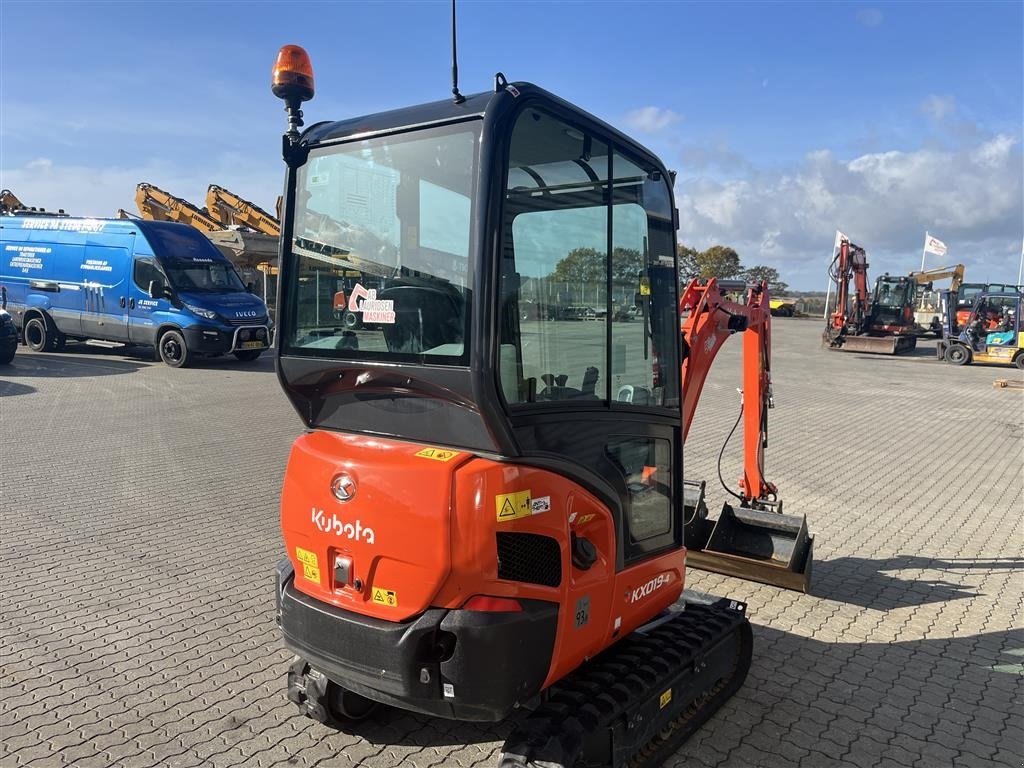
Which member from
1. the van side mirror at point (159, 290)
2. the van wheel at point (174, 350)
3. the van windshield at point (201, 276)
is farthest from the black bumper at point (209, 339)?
the van windshield at point (201, 276)

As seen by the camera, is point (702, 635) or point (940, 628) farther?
Result: point (940, 628)

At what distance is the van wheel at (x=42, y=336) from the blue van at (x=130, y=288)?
0.10ft

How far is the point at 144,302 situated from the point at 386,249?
15074mm

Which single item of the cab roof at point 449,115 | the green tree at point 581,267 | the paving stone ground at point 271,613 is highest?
the cab roof at point 449,115

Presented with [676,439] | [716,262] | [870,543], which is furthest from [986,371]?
[716,262]

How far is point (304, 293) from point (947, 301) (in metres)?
26.3

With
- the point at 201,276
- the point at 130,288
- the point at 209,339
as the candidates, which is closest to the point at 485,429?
the point at 209,339

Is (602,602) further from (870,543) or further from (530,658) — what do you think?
(870,543)

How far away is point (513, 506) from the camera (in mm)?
2510

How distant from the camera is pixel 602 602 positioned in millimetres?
2906

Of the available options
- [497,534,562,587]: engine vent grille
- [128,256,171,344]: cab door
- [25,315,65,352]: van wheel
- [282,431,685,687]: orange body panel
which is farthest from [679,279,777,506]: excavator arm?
[25,315,65,352]: van wheel

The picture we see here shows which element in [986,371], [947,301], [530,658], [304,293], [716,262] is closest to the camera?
[530,658]

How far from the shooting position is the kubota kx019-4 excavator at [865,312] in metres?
25.3

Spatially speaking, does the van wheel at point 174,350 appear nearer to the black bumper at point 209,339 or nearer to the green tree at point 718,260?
the black bumper at point 209,339
